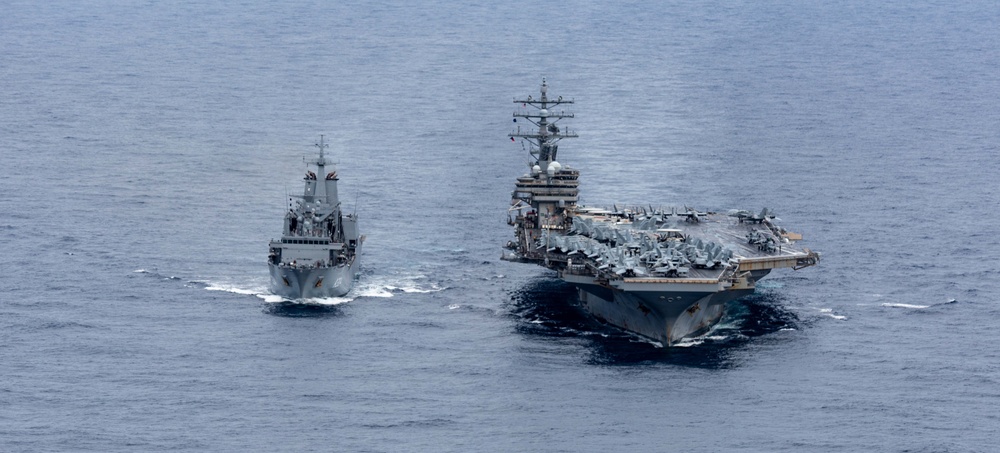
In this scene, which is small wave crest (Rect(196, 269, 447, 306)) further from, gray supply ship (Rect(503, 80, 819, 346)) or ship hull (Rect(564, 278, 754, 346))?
ship hull (Rect(564, 278, 754, 346))

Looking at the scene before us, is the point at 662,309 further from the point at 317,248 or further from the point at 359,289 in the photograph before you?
the point at 317,248

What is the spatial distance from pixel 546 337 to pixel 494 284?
13.3m

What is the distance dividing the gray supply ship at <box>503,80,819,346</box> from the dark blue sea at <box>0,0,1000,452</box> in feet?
6.02

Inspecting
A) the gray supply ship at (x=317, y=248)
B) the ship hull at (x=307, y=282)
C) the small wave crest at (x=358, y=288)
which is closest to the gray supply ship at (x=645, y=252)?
the small wave crest at (x=358, y=288)

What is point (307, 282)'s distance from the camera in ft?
417

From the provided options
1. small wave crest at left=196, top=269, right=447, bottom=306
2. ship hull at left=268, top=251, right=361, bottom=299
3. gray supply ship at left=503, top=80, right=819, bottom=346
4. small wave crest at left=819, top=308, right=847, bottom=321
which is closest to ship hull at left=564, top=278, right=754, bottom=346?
gray supply ship at left=503, top=80, right=819, bottom=346

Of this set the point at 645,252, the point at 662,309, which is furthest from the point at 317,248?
the point at 662,309

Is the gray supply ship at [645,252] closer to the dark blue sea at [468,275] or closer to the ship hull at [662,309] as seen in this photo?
the ship hull at [662,309]

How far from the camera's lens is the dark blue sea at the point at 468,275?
104 m

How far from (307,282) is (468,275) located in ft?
35.5

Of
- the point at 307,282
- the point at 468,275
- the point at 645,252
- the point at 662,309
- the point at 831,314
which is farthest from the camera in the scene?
the point at 468,275

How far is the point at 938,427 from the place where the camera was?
102 metres

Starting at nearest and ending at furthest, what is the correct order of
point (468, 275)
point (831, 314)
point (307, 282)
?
point (831, 314) → point (307, 282) → point (468, 275)

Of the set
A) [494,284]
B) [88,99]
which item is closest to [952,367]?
[494,284]
